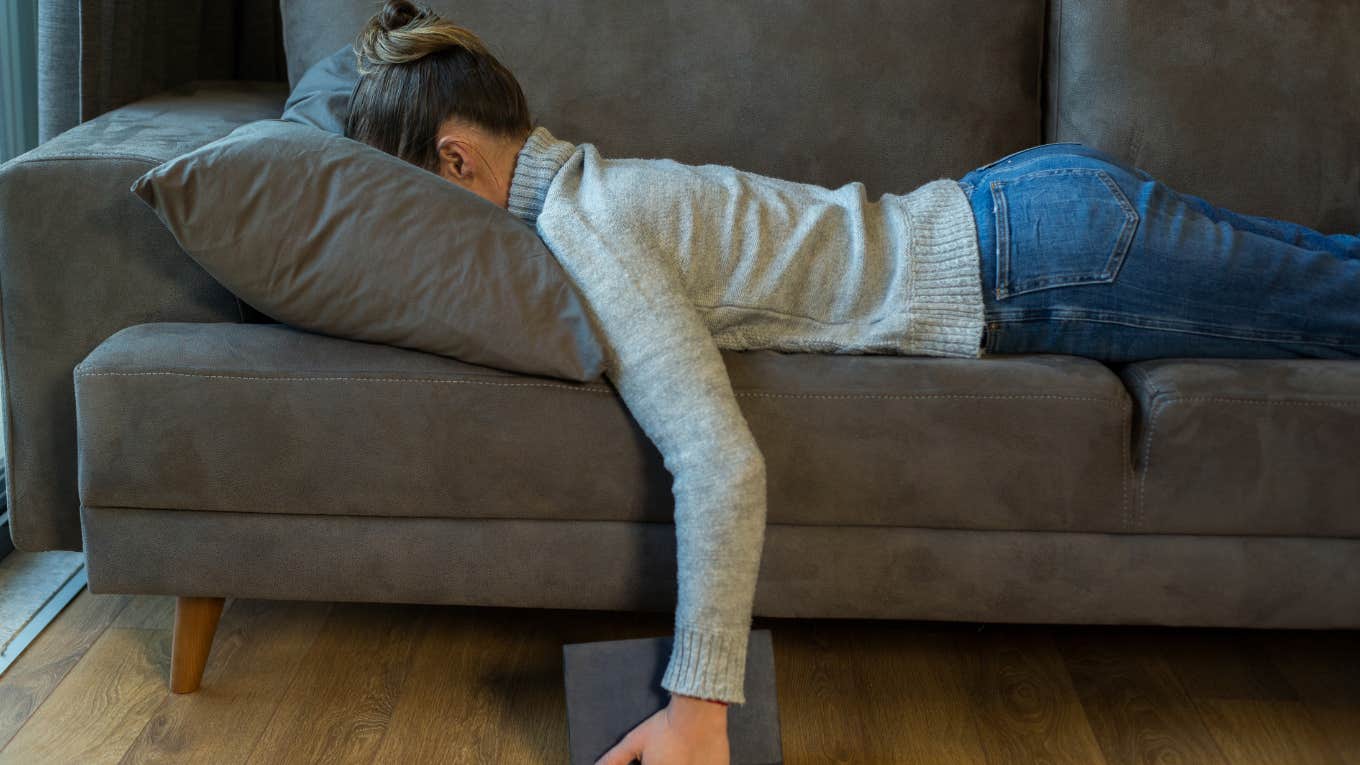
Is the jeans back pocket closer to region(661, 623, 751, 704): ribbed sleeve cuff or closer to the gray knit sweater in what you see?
the gray knit sweater

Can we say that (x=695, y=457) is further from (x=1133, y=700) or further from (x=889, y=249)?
(x=1133, y=700)

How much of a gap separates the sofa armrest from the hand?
72cm

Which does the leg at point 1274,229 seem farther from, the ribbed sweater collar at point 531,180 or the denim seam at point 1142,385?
the ribbed sweater collar at point 531,180

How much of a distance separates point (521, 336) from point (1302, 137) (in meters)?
1.26

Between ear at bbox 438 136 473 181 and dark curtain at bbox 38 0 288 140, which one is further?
dark curtain at bbox 38 0 288 140

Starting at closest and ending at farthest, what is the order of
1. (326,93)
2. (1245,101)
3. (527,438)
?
1. (527,438)
2. (326,93)
3. (1245,101)

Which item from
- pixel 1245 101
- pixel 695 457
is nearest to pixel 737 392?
pixel 695 457

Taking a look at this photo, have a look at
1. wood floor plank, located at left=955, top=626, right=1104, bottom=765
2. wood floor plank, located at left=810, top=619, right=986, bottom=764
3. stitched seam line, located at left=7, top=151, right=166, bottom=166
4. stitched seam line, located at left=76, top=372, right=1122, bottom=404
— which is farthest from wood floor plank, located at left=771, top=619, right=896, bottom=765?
stitched seam line, located at left=7, top=151, right=166, bottom=166

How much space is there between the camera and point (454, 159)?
1415mm

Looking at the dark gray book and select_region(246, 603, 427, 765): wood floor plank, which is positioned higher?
the dark gray book

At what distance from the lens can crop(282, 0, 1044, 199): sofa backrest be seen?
1795 mm

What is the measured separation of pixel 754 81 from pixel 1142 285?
67cm

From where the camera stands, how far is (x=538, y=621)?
1.60 m

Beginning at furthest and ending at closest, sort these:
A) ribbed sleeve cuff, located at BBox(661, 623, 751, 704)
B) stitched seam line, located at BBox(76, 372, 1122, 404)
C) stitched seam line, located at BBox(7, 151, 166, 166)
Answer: stitched seam line, located at BBox(7, 151, 166, 166) < stitched seam line, located at BBox(76, 372, 1122, 404) < ribbed sleeve cuff, located at BBox(661, 623, 751, 704)
